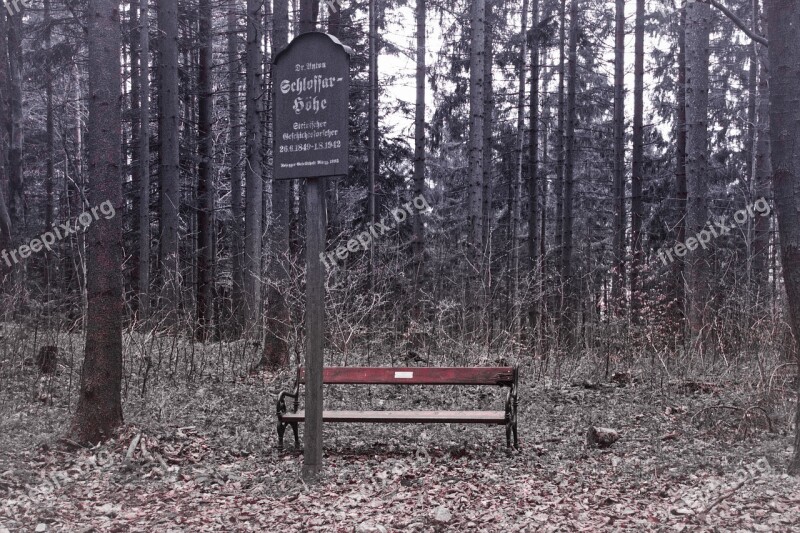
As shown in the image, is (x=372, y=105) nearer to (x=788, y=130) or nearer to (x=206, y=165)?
(x=206, y=165)

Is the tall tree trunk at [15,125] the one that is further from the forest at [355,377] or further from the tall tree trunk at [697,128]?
the tall tree trunk at [697,128]

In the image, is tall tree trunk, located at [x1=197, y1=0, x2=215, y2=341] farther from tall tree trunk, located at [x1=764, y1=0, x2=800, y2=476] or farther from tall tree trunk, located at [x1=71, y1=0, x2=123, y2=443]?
tall tree trunk, located at [x1=764, y1=0, x2=800, y2=476]

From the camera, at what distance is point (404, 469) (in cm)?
593

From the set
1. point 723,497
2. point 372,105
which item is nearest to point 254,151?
point 372,105

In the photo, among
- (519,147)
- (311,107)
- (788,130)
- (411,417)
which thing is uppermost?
(519,147)

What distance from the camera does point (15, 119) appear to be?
55.0 feet

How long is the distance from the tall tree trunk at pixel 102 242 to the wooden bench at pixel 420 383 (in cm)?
167

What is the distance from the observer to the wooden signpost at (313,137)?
18.2 ft

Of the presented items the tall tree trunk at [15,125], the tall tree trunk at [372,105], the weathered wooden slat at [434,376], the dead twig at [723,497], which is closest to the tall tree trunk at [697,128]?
the weathered wooden slat at [434,376]

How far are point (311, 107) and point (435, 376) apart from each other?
117 inches

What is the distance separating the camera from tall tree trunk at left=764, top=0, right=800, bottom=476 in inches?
205

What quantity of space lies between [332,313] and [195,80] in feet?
44.4

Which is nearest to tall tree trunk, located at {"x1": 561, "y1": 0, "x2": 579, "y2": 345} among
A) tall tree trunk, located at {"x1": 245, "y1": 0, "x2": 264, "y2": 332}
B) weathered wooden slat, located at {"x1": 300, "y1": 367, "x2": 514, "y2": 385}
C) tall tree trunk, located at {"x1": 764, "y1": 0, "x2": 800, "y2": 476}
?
tall tree trunk, located at {"x1": 245, "y1": 0, "x2": 264, "y2": 332}

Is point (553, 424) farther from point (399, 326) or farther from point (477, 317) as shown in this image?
point (399, 326)
